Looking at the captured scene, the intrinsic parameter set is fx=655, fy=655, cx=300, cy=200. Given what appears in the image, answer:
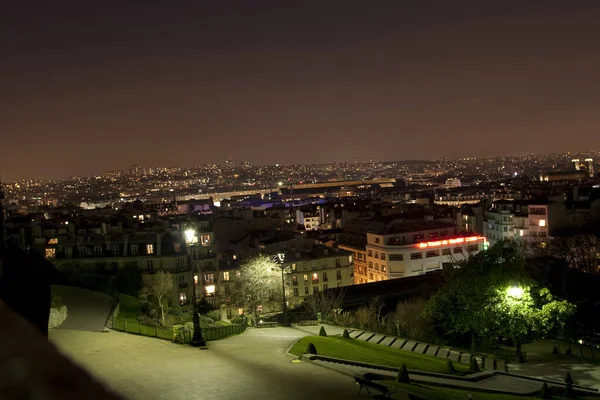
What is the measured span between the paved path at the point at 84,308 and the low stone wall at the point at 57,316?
0.14 m

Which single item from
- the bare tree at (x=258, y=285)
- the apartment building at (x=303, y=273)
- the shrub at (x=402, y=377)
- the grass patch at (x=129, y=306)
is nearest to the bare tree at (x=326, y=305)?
the bare tree at (x=258, y=285)

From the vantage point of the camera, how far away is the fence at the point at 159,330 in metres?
21.4

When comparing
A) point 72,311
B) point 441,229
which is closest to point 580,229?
point 441,229

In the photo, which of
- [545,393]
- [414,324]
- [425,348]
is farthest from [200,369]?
[414,324]

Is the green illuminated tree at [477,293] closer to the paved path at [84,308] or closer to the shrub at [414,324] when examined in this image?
the shrub at [414,324]

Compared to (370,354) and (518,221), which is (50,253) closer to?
(370,354)

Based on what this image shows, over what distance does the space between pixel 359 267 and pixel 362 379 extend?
1820 inches

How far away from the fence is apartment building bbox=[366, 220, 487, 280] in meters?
34.0

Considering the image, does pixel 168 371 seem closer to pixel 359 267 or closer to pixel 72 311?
pixel 72 311

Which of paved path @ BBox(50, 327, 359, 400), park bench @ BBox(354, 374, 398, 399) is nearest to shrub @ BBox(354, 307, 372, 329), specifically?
paved path @ BBox(50, 327, 359, 400)

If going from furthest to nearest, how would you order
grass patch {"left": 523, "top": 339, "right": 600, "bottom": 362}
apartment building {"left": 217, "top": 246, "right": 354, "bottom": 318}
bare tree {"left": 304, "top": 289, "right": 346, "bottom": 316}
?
apartment building {"left": 217, "top": 246, "right": 354, "bottom": 318}
bare tree {"left": 304, "top": 289, "right": 346, "bottom": 316}
grass patch {"left": 523, "top": 339, "right": 600, "bottom": 362}

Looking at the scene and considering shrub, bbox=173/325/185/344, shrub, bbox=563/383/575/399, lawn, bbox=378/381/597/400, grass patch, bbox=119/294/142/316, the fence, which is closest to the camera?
lawn, bbox=378/381/597/400

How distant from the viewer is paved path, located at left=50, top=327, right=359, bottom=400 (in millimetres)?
14625

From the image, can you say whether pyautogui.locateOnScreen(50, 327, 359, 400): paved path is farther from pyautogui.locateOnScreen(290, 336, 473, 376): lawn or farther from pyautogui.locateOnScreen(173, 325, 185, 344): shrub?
pyautogui.locateOnScreen(290, 336, 473, 376): lawn
